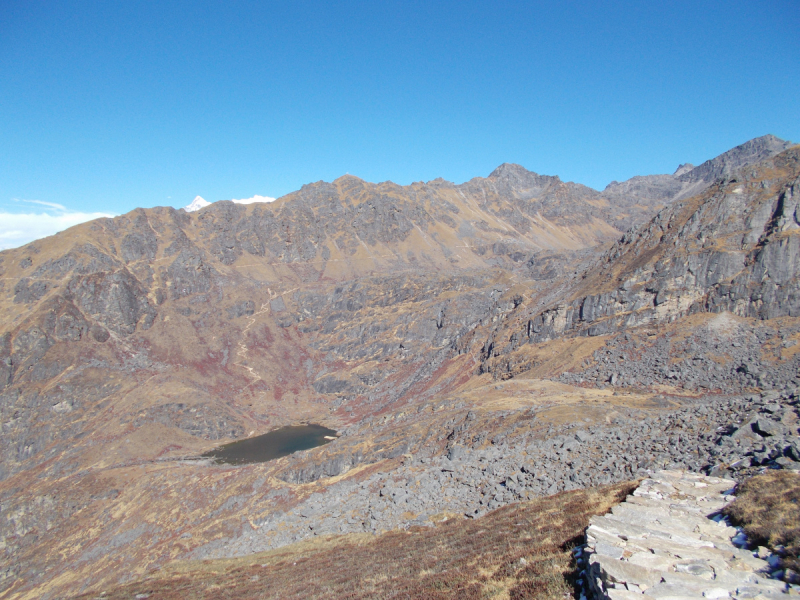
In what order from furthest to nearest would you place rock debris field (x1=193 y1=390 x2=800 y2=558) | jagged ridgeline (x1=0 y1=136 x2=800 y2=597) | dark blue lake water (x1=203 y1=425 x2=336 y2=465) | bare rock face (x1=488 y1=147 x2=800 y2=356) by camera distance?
dark blue lake water (x1=203 y1=425 x2=336 y2=465), bare rock face (x1=488 y1=147 x2=800 y2=356), jagged ridgeline (x1=0 y1=136 x2=800 y2=597), rock debris field (x1=193 y1=390 x2=800 y2=558)

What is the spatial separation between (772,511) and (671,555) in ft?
19.6

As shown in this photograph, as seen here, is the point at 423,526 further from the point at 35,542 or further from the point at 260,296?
the point at 260,296

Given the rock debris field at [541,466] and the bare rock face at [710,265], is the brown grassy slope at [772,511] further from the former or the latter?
the bare rock face at [710,265]

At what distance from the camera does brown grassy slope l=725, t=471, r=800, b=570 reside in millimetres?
14047

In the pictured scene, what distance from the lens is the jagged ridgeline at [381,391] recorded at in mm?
48750

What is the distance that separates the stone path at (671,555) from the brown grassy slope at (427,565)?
1.68 meters

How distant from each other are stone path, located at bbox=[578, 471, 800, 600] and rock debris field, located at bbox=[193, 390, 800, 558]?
994cm

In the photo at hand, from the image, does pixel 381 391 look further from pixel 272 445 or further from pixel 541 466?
pixel 541 466

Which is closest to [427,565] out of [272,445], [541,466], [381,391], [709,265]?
[541,466]

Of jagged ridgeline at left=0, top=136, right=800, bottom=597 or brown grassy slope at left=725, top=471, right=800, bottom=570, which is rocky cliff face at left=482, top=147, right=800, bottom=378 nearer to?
jagged ridgeline at left=0, top=136, right=800, bottom=597

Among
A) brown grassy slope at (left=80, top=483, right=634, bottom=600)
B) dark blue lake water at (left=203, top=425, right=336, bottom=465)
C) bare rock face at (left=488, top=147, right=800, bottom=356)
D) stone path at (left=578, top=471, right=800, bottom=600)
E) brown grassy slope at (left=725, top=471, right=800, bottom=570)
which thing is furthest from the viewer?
dark blue lake water at (left=203, top=425, right=336, bottom=465)

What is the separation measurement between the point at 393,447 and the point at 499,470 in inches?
959

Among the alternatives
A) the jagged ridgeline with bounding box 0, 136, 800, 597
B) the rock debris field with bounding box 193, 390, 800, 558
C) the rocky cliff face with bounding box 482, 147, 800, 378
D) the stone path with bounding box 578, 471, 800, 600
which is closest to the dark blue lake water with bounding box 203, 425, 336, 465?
the jagged ridgeline with bounding box 0, 136, 800, 597

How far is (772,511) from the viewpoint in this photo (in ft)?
53.9
